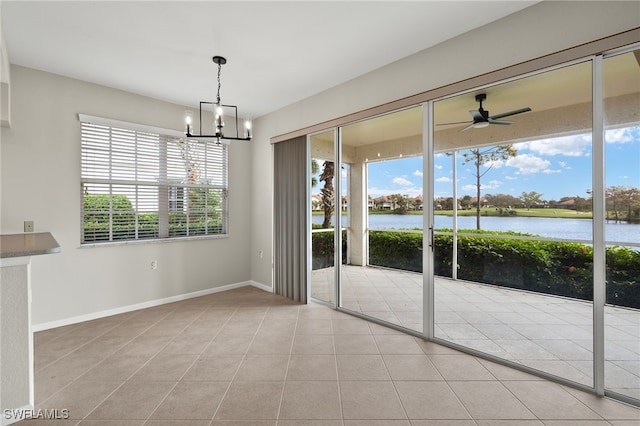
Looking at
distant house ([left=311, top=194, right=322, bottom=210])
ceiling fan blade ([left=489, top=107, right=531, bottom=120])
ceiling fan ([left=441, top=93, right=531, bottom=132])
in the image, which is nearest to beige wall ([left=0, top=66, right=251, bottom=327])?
distant house ([left=311, top=194, right=322, bottom=210])

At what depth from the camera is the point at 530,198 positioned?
2.86m

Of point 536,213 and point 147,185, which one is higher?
point 147,185

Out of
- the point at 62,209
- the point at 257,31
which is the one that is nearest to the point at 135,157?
the point at 62,209

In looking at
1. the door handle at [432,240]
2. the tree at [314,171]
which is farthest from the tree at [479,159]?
the tree at [314,171]

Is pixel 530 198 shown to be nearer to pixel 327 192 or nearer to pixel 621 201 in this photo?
pixel 621 201

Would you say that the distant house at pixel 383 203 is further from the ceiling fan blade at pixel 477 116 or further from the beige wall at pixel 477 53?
the ceiling fan blade at pixel 477 116

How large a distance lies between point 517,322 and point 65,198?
16.6 feet

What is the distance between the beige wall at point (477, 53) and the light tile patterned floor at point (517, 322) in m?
1.95

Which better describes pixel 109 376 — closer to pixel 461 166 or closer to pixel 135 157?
pixel 135 157

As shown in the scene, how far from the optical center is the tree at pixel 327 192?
3.98m

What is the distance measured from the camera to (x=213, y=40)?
2.63 meters

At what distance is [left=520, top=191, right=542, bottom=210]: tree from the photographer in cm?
282

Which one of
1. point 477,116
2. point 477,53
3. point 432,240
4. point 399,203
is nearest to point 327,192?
point 399,203

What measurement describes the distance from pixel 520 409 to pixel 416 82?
283 centimetres
